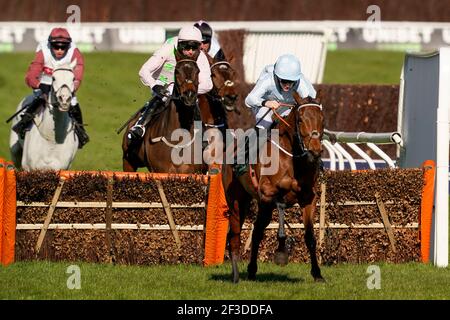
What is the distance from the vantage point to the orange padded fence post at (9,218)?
38.7 ft

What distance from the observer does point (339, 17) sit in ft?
113

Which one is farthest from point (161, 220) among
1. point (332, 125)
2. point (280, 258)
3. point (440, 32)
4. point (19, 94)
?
point (440, 32)

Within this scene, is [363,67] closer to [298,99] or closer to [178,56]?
[178,56]

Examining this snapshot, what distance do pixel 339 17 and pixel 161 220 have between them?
23152 millimetres

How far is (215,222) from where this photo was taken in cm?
1233

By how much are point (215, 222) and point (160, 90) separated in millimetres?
1838

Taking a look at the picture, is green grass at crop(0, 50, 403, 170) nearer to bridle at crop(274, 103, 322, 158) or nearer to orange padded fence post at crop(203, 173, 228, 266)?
orange padded fence post at crop(203, 173, 228, 266)

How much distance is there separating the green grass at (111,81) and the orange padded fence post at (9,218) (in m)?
11.9

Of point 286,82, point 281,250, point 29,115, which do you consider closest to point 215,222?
point 281,250

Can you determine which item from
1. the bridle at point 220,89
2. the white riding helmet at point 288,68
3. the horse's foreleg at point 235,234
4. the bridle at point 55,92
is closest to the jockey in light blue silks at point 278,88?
the white riding helmet at point 288,68

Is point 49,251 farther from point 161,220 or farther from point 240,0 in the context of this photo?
point 240,0

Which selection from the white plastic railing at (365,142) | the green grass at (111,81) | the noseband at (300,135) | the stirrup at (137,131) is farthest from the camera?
the green grass at (111,81)

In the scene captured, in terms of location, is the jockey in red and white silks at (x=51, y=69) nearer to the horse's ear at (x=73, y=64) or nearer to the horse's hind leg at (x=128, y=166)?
the horse's ear at (x=73, y=64)

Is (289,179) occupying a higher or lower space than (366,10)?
lower
